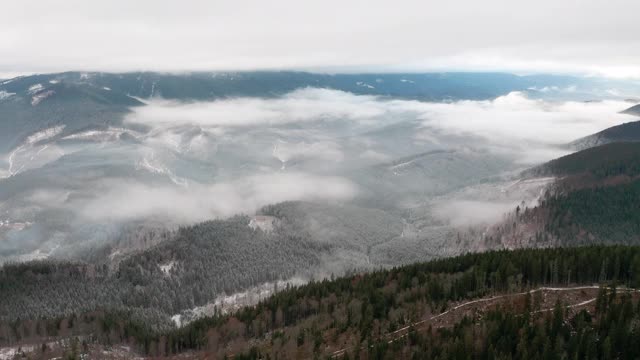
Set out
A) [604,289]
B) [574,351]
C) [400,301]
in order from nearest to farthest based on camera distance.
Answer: [574,351], [604,289], [400,301]

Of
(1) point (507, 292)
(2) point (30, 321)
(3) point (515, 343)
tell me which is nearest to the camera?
(3) point (515, 343)

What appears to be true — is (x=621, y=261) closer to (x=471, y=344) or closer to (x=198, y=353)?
(x=471, y=344)

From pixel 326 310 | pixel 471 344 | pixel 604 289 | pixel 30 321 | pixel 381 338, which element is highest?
pixel 604 289

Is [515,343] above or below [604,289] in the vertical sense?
below

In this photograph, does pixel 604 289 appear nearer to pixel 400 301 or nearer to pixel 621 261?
pixel 621 261

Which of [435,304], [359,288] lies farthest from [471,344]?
[359,288]

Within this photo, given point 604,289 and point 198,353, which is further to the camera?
point 198,353
